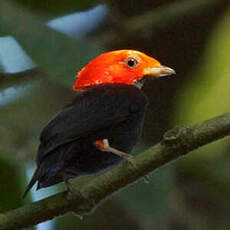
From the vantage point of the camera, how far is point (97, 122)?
2484mm

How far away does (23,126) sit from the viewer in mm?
3564

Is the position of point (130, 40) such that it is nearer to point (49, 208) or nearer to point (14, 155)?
point (14, 155)

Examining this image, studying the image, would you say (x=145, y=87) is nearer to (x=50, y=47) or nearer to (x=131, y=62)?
(x=131, y=62)

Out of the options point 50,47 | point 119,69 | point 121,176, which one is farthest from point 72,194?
point 119,69

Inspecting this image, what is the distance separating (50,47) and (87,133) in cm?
37

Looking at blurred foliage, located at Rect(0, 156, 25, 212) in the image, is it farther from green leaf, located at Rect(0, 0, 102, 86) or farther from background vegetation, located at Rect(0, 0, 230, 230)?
green leaf, located at Rect(0, 0, 102, 86)

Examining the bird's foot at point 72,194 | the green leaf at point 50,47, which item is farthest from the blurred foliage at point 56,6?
the bird's foot at point 72,194

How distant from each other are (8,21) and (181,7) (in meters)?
1.15

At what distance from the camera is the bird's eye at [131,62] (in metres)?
2.92

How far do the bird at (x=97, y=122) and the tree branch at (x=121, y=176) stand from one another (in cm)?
5

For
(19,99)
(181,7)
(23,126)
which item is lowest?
(23,126)

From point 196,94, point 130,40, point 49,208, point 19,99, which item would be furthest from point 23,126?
point 49,208

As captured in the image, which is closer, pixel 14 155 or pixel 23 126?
pixel 14 155

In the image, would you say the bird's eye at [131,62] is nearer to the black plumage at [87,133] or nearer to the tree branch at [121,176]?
the black plumage at [87,133]
